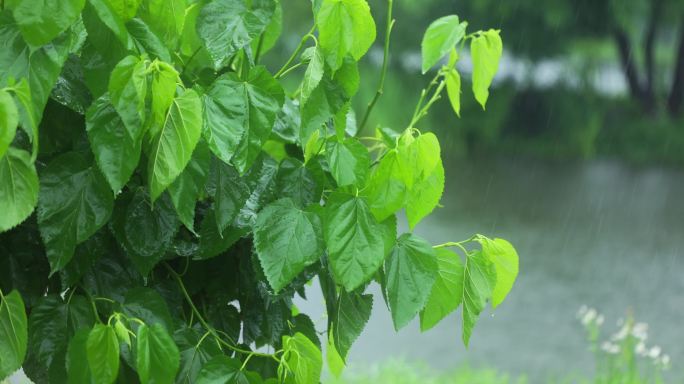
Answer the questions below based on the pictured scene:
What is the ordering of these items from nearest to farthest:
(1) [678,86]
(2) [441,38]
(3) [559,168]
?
(2) [441,38] → (3) [559,168] → (1) [678,86]

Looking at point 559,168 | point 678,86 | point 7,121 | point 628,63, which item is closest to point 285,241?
point 7,121

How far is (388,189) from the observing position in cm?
84

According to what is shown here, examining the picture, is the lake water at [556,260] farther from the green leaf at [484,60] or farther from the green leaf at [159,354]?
the green leaf at [159,354]

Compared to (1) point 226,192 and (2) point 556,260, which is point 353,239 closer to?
(1) point 226,192

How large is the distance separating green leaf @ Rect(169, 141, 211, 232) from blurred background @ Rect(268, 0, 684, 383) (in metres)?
3.66

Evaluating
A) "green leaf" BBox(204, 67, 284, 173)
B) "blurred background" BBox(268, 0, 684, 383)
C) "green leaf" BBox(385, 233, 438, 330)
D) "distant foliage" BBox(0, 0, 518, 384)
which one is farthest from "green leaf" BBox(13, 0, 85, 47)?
"blurred background" BBox(268, 0, 684, 383)

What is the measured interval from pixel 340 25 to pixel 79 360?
345mm

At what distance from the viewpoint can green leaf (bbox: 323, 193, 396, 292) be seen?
2.67ft

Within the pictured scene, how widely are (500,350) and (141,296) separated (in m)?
3.95

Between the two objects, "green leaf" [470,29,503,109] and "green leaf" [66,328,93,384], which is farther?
"green leaf" [470,29,503,109]

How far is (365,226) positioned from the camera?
2.73 feet

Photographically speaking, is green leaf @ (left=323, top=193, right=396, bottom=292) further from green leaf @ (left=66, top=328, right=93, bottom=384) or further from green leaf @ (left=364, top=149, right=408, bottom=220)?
green leaf @ (left=66, top=328, right=93, bottom=384)

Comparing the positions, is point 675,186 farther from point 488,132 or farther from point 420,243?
point 420,243

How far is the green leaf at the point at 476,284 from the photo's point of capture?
91 centimetres
